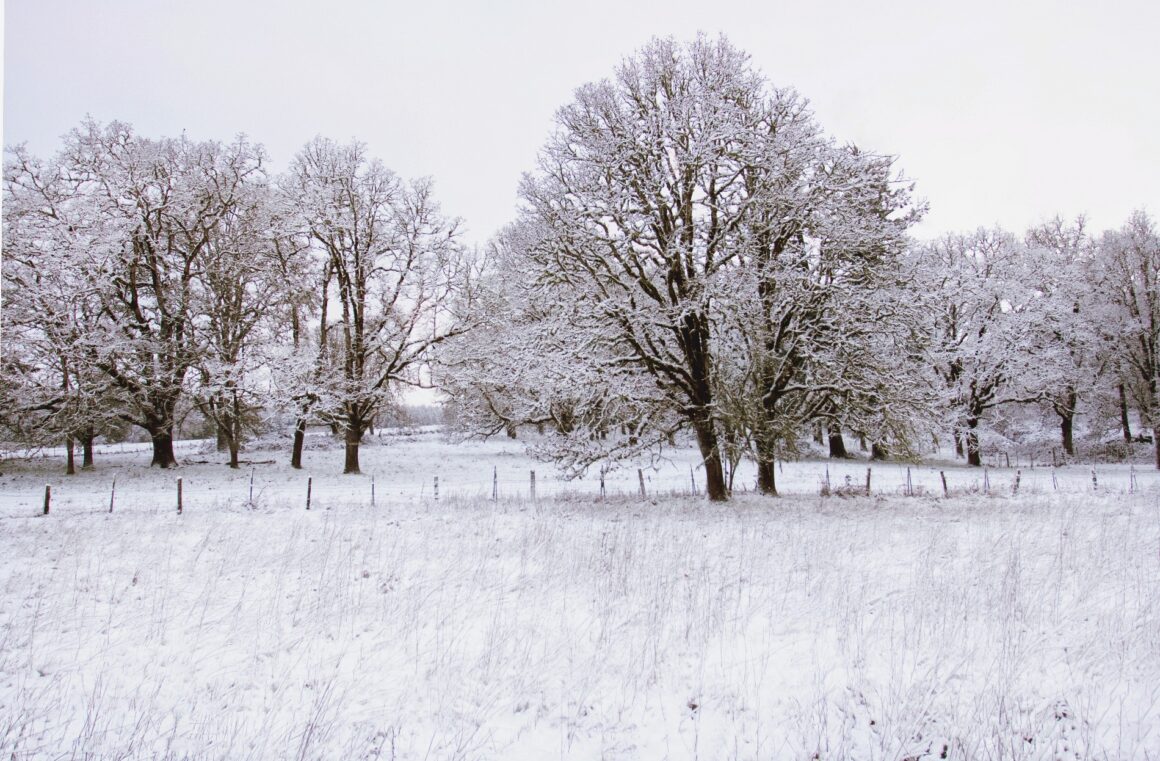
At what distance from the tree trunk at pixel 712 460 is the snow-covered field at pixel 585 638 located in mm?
3164

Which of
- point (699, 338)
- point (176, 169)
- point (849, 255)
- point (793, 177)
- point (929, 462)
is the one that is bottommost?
point (929, 462)

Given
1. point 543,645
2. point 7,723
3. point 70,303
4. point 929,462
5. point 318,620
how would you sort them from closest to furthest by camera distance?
point 7,723, point 543,645, point 318,620, point 70,303, point 929,462

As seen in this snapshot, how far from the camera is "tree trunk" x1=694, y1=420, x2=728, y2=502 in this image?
15820 millimetres

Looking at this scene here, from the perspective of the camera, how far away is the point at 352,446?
25531 millimetres

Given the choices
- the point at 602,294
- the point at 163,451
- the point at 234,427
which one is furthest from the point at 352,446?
Answer: the point at 602,294

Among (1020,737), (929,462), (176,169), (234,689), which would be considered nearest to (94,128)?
(176,169)

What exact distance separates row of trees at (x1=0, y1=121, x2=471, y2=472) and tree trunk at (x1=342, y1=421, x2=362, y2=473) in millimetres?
93

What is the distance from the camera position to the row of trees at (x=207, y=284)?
21.3m

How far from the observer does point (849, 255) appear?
1471 cm

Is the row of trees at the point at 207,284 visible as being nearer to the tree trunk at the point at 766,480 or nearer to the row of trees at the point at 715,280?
the row of trees at the point at 715,280

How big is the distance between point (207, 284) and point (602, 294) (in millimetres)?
19435

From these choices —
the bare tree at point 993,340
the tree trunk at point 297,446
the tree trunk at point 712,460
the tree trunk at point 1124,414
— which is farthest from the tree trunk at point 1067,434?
the tree trunk at point 297,446

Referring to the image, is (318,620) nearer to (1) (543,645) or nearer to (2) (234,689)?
(2) (234,689)

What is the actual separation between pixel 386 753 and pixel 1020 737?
5.18 meters
